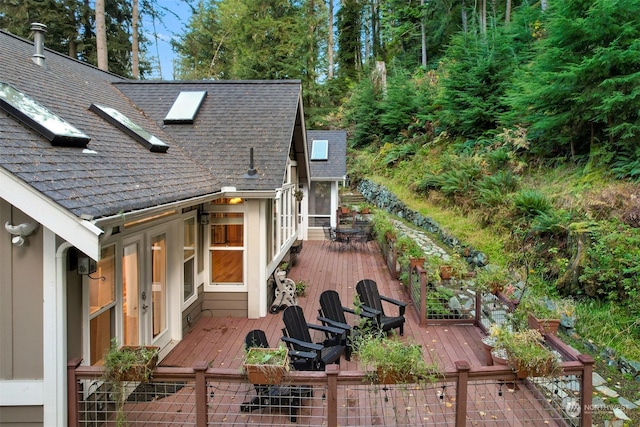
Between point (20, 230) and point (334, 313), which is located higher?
point (20, 230)

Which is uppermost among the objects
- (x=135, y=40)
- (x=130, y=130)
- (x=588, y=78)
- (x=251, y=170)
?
(x=135, y=40)

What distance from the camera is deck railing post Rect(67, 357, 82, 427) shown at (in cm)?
337

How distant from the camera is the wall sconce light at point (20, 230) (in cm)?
314

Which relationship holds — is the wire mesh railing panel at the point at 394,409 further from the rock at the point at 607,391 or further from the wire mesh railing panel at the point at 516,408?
the rock at the point at 607,391

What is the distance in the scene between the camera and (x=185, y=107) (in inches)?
351

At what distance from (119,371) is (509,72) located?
1503cm

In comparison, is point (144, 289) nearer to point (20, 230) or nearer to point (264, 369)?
point (20, 230)

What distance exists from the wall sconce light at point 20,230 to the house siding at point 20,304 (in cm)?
Answer: 5

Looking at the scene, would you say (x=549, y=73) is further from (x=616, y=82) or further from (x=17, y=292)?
(x=17, y=292)

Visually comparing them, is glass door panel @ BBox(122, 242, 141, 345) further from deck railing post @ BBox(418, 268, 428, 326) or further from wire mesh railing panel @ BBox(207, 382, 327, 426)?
deck railing post @ BBox(418, 268, 428, 326)

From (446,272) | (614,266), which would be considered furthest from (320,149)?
(614,266)

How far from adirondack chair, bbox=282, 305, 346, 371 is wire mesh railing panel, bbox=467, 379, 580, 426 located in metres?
1.72

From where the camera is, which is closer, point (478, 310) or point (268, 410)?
point (268, 410)

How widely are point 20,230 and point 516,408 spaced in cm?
526
